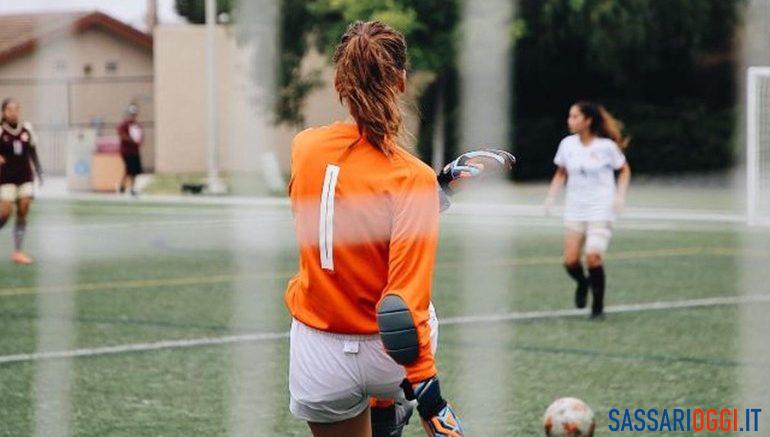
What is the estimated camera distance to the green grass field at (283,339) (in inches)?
271

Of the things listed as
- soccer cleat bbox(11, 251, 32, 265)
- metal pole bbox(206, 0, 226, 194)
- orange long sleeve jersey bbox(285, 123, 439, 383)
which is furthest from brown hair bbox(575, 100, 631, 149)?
orange long sleeve jersey bbox(285, 123, 439, 383)

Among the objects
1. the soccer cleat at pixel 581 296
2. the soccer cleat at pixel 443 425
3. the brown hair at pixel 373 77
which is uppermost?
the brown hair at pixel 373 77

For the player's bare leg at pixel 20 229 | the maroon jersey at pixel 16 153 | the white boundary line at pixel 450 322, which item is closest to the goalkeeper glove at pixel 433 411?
the white boundary line at pixel 450 322

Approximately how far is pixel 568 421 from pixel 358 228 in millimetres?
1932

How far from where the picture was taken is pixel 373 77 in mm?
3783

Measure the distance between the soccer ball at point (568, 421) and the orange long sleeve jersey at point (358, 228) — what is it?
5.63 feet

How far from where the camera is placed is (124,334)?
31.0 feet

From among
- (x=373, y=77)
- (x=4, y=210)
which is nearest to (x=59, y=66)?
(x=373, y=77)

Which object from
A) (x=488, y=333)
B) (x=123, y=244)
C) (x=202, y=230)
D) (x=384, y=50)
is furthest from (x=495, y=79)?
(x=202, y=230)

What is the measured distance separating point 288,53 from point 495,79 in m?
1.49

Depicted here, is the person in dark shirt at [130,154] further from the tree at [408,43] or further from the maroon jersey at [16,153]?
the tree at [408,43]

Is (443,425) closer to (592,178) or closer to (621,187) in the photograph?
(592,178)

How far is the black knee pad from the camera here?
11.8ft

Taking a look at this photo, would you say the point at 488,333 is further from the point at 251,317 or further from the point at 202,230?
the point at 202,230
